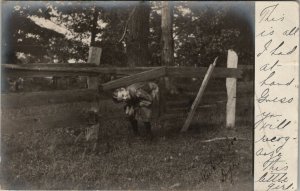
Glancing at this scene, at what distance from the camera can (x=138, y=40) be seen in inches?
170

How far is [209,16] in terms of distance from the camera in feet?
13.1

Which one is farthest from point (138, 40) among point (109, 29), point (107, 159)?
point (107, 159)

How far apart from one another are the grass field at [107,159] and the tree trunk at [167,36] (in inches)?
31.4

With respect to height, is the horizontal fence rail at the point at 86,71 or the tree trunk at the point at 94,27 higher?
the tree trunk at the point at 94,27

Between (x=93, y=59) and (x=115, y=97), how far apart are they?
404 millimetres

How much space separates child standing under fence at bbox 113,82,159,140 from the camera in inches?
169

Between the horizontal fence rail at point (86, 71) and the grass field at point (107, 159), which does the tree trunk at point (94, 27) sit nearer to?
the horizontal fence rail at point (86, 71)

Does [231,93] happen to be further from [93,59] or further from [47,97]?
[47,97]

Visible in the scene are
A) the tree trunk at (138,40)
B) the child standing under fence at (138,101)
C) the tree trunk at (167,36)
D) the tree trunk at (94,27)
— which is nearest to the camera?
the tree trunk at (94,27)

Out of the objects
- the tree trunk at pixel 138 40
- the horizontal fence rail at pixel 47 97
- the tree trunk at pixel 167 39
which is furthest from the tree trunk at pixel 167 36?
the horizontal fence rail at pixel 47 97

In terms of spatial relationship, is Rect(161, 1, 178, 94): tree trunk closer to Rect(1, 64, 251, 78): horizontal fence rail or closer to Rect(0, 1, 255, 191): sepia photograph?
Rect(0, 1, 255, 191): sepia photograph

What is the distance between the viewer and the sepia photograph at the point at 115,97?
151 inches

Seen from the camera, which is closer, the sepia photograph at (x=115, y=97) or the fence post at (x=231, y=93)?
the sepia photograph at (x=115, y=97)

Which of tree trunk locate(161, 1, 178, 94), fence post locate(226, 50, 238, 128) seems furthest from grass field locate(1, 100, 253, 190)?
tree trunk locate(161, 1, 178, 94)
